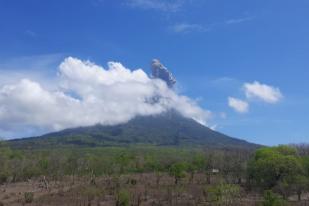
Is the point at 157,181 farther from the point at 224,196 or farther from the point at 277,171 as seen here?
the point at 224,196

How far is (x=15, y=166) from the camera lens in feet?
341

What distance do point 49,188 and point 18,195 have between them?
9490 mm

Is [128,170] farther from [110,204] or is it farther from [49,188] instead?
[110,204]

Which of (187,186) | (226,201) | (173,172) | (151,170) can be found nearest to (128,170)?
(151,170)

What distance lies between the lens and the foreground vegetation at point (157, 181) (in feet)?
227

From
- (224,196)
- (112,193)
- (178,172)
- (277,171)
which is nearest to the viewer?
(224,196)

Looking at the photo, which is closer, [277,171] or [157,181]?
[277,171]

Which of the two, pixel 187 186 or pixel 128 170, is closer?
pixel 187 186

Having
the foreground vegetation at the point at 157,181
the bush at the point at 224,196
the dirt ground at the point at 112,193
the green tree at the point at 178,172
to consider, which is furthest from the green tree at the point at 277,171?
the green tree at the point at 178,172

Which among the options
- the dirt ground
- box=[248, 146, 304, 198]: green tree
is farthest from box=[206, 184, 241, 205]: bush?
box=[248, 146, 304, 198]: green tree

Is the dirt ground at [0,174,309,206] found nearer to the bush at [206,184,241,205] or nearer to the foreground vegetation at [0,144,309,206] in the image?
the foreground vegetation at [0,144,309,206]

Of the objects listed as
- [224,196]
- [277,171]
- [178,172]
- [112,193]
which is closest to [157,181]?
[178,172]

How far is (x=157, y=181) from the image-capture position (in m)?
88.9

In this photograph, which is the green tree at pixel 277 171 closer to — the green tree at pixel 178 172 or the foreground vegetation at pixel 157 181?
the foreground vegetation at pixel 157 181
